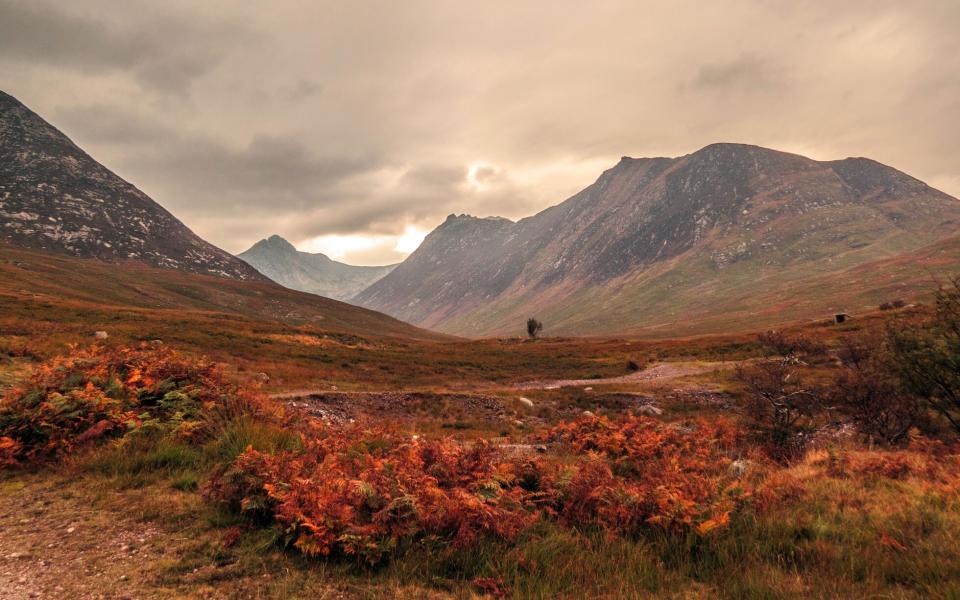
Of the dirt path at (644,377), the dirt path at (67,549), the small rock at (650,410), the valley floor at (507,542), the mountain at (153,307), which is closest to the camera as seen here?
the dirt path at (67,549)

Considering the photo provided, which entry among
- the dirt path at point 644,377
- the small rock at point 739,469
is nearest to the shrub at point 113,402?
the small rock at point 739,469

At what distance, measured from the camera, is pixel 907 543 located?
5.39 m

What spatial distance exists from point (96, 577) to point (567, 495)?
236 inches

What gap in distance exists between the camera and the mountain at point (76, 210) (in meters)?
135

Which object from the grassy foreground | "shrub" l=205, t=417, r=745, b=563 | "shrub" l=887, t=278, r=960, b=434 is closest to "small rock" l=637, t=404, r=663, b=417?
"shrub" l=887, t=278, r=960, b=434

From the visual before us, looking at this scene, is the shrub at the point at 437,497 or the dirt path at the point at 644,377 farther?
the dirt path at the point at 644,377

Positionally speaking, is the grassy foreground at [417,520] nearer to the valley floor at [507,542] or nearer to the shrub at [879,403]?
the valley floor at [507,542]

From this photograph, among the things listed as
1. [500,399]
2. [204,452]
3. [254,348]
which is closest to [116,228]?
[254,348]

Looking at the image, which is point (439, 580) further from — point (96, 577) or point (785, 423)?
point (785, 423)

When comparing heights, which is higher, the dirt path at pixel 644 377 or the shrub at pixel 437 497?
the shrub at pixel 437 497

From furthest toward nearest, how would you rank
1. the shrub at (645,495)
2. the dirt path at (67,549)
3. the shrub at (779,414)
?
the shrub at (779,414)
the shrub at (645,495)
the dirt path at (67,549)

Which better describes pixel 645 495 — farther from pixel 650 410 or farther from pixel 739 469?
pixel 650 410

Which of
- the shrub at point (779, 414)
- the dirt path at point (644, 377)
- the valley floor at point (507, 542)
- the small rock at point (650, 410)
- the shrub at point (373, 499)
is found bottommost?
the dirt path at point (644, 377)

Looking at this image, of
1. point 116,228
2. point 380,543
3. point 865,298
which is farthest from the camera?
point 116,228
